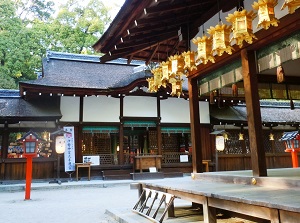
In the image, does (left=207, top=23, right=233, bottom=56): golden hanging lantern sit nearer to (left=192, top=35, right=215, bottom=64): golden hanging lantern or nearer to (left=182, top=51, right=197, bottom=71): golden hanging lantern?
(left=192, top=35, right=215, bottom=64): golden hanging lantern

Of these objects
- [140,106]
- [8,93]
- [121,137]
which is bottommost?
[121,137]

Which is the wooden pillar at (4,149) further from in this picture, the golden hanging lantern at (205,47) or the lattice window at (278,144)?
the lattice window at (278,144)

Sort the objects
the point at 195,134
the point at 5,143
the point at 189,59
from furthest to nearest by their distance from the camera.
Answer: the point at 5,143, the point at 195,134, the point at 189,59

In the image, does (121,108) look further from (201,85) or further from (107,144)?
(201,85)

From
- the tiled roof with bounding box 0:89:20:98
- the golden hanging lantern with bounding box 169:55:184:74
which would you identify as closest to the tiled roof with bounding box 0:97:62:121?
the tiled roof with bounding box 0:89:20:98

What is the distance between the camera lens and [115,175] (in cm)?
1559

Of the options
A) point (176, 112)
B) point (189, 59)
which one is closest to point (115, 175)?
point (176, 112)

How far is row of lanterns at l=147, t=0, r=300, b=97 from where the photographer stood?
3844mm

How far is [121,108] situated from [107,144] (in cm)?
273

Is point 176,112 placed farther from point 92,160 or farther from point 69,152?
point 69,152

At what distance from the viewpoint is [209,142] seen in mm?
18109

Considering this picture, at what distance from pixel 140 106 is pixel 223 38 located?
12664 millimetres

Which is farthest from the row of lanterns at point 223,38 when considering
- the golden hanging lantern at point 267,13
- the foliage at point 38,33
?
the foliage at point 38,33

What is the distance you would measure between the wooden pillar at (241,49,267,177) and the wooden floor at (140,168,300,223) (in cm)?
27
